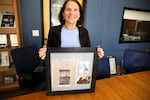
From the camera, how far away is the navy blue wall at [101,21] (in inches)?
91.5

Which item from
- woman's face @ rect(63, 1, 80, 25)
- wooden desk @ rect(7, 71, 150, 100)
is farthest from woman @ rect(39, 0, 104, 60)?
wooden desk @ rect(7, 71, 150, 100)

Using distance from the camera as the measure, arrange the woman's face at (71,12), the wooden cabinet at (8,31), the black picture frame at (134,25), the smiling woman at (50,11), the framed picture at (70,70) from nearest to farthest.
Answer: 1. the framed picture at (70,70)
2. the woman's face at (71,12)
3. the wooden cabinet at (8,31)
4. the smiling woman at (50,11)
5. the black picture frame at (134,25)

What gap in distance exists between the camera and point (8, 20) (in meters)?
2.11

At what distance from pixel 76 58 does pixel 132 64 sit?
1455 millimetres

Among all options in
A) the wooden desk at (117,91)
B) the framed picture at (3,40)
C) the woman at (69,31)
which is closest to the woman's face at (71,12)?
the woman at (69,31)

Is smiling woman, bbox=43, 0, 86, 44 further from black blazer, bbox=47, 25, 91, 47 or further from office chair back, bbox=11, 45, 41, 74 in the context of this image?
black blazer, bbox=47, 25, 91, 47

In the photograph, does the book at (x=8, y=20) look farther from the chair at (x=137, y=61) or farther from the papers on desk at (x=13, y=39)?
the chair at (x=137, y=61)

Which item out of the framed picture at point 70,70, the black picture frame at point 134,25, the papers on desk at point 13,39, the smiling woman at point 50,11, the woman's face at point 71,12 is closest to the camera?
the framed picture at point 70,70

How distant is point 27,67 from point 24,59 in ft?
0.44

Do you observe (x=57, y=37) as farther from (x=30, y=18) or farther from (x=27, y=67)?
(x=30, y=18)

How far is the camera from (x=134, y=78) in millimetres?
1407

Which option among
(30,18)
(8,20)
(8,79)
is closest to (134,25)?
(30,18)

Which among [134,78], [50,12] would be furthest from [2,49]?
[134,78]

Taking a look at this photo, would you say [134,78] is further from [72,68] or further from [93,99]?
[72,68]
